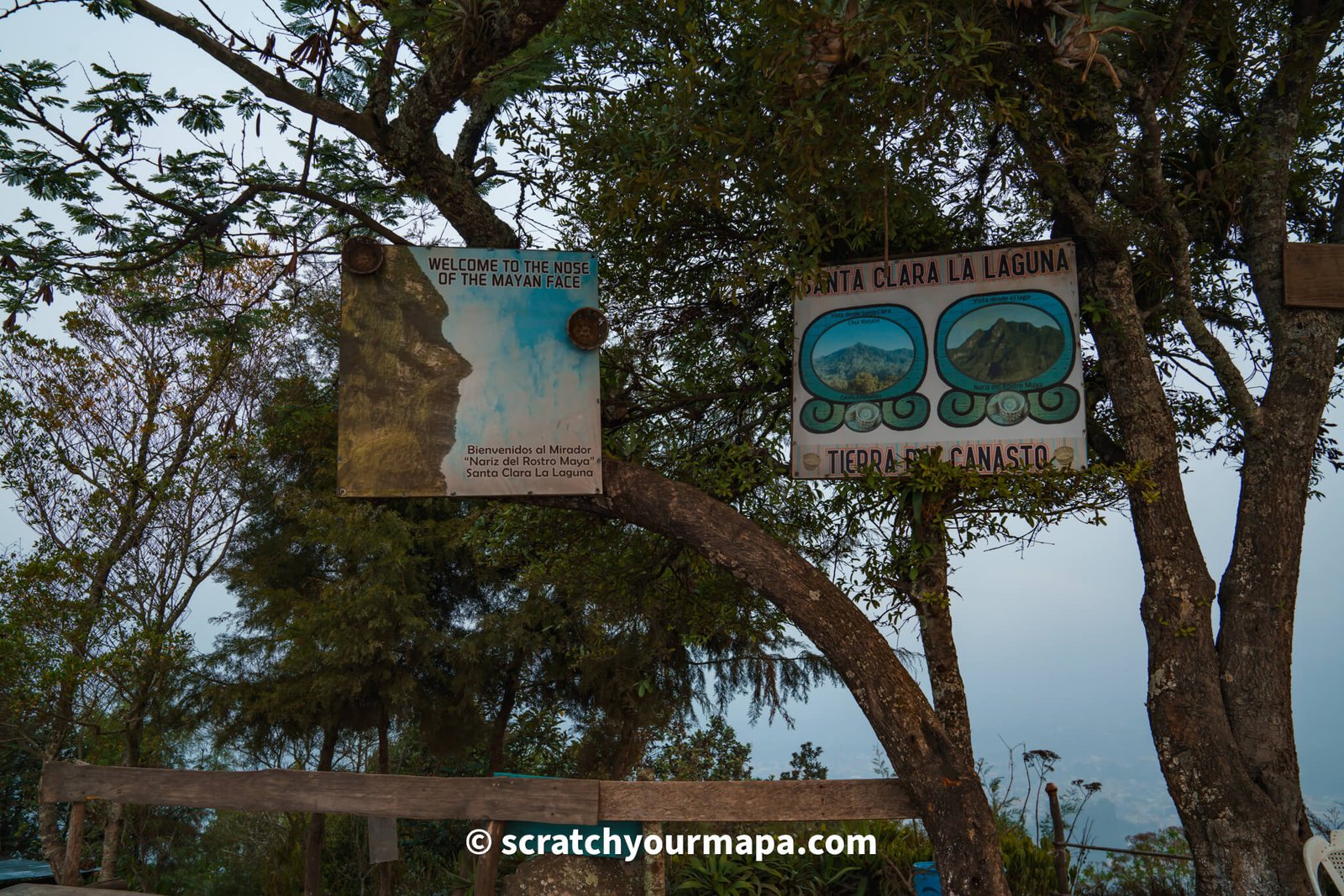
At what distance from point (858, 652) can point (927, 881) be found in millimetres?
2501

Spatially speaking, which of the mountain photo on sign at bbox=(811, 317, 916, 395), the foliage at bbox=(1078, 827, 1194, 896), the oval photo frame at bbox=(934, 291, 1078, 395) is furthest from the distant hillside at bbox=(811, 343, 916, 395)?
the foliage at bbox=(1078, 827, 1194, 896)

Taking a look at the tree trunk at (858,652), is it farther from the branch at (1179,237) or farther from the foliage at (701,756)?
the foliage at (701,756)

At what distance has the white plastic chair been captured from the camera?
5.09 meters

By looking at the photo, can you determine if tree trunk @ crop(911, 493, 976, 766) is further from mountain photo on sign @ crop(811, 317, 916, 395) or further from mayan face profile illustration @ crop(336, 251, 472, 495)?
mayan face profile illustration @ crop(336, 251, 472, 495)

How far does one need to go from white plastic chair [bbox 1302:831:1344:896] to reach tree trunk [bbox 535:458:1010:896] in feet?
4.91

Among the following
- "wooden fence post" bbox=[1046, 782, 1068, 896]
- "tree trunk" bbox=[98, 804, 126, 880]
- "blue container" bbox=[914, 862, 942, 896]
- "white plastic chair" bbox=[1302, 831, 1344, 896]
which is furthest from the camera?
"tree trunk" bbox=[98, 804, 126, 880]

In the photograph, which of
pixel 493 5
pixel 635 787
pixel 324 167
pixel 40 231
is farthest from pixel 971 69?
pixel 40 231

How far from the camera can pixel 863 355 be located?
619cm

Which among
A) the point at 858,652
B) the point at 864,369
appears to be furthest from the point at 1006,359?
the point at 858,652

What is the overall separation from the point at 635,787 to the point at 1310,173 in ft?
20.6

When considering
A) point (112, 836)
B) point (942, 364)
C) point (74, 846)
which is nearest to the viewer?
point (942, 364)

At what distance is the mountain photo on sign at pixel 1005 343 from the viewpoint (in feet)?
19.4

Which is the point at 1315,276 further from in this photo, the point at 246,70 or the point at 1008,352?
the point at 246,70

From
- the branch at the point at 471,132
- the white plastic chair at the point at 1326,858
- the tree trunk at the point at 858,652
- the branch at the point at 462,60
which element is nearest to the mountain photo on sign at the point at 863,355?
the tree trunk at the point at 858,652
